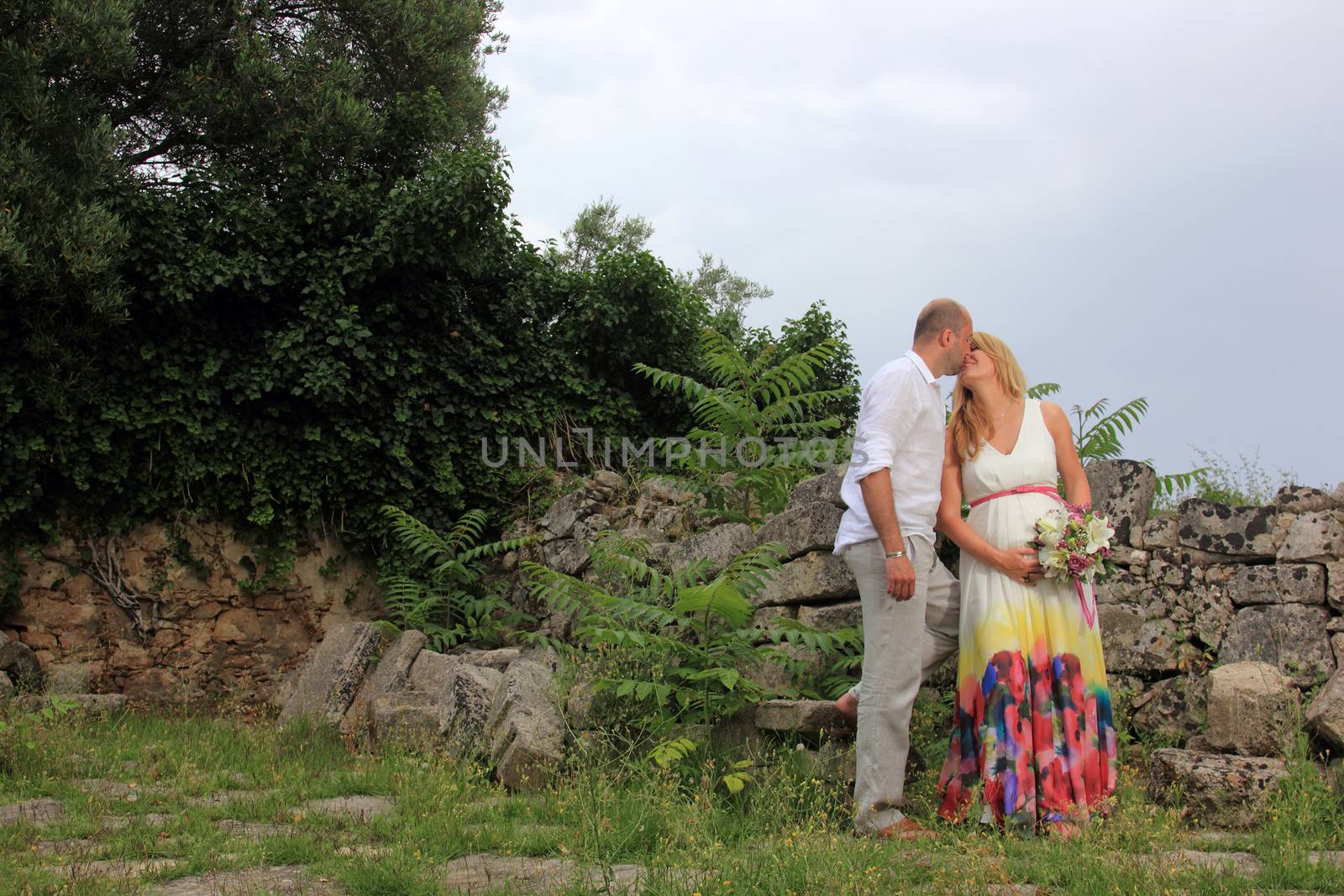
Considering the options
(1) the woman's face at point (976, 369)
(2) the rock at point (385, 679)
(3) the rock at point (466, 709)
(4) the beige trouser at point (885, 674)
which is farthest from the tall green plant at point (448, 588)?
(1) the woman's face at point (976, 369)

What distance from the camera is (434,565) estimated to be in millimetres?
11461

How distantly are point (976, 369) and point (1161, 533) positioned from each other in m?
2.32

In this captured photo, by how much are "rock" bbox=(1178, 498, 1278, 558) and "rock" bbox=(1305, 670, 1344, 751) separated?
1120 millimetres

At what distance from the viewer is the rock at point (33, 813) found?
5.73m

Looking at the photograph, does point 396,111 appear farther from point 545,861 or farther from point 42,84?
point 545,861

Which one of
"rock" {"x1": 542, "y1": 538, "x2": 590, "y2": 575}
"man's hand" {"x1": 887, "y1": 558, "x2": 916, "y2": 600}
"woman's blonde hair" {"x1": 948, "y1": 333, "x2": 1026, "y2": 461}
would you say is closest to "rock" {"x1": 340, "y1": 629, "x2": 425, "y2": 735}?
"rock" {"x1": 542, "y1": 538, "x2": 590, "y2": 575}

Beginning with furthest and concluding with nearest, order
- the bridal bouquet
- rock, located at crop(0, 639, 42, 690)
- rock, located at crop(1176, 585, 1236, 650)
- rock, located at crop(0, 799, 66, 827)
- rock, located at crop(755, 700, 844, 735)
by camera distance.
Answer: rock, located at crop(0, 639, 42, 690), rock, located at crop(1176, 585, 1236, 650), rock, located at crop(755, 700, 844, 735), rock, located at crop(0, 799, 66, 827), the bridal bouquet

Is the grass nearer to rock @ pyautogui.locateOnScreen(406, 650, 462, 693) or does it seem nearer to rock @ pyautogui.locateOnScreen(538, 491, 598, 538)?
rock @ pyautogui.locateOnScreen(406, 650, 462, 693)

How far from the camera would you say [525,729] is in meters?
6.41

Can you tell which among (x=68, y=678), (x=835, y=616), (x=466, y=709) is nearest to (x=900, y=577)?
(x=835, y=616)

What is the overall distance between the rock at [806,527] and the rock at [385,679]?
11.3ft

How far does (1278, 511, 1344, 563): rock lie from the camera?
20.6ft

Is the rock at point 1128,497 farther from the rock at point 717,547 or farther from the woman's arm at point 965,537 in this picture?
the rock at point 717,547

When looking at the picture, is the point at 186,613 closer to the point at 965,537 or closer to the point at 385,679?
the point at 385,679
